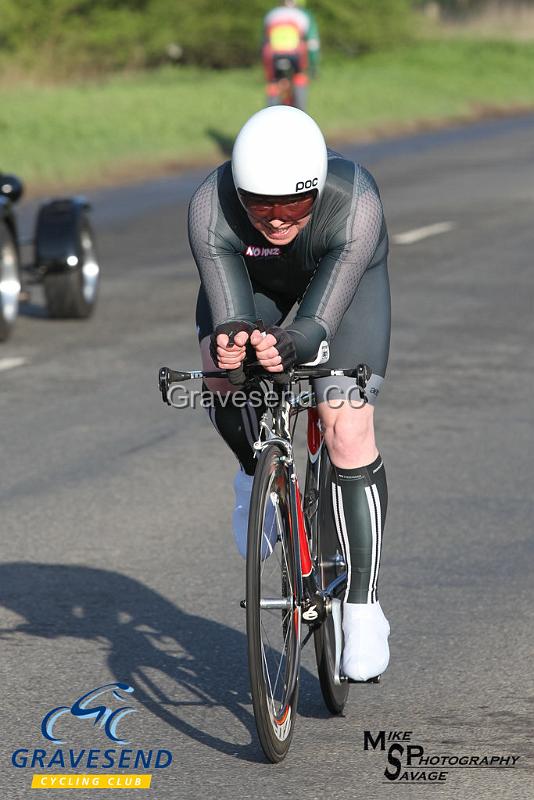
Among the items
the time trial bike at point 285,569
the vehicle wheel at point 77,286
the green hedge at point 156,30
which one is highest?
the time trial bike at point 285,569

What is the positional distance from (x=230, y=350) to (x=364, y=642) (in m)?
1.03

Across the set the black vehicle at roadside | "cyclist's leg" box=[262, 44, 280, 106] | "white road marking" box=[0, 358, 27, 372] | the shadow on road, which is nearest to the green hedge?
"cyclist's leg" box=[262, 44, 280, 106]

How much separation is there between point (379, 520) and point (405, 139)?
88.9 ft

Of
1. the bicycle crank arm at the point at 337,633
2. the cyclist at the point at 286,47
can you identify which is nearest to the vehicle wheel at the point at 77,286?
the bicycle crank arm at the point at 337,633

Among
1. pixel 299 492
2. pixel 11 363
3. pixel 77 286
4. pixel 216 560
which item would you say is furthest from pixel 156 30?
pixel 299 492

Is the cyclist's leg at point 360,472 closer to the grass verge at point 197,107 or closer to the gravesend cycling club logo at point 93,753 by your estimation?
the gravesend cycling club logo at point 93,753

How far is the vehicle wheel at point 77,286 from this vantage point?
12625 mm

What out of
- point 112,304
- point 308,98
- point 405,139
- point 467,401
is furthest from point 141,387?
point 308,98

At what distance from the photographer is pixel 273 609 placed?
4.54 meters

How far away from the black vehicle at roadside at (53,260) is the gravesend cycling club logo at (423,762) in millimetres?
7658

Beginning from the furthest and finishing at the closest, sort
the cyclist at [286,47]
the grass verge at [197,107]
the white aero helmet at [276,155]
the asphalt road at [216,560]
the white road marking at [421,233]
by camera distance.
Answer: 1. the cyclist at [286,47]
2. the grass verge at [197,107]
3. the white road marking at [421,233]
4. the asphalt road at [216,560]
5. the white aero helmet at [276,155]

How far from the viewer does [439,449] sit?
866cm

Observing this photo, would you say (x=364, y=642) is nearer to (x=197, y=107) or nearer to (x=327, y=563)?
(x=327, y=563)

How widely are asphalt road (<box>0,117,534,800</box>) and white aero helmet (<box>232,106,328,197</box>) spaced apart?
1522 mm
